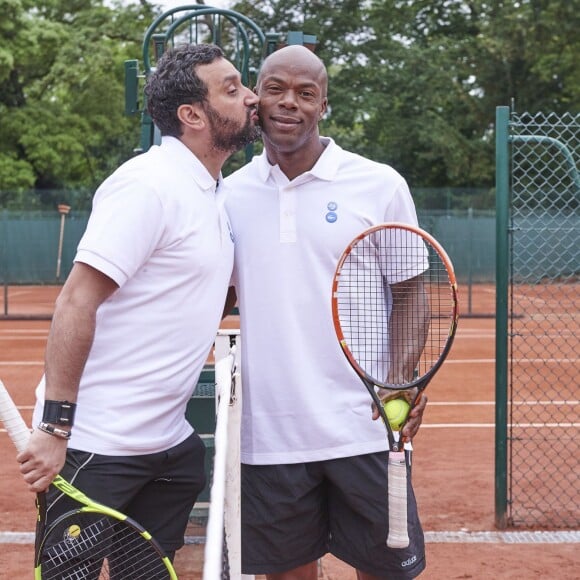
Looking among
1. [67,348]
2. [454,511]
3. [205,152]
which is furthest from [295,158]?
[454,511]

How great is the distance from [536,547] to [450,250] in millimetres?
16224

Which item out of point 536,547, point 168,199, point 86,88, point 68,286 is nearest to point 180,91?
point 168,199

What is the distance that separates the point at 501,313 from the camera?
226 inches

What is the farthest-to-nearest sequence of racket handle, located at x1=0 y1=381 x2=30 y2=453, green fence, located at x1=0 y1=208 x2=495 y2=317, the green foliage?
the green foliage < green fence, located at x1=0 y1=208 x2=495 y2=317 < racket handle, located at x1=0 y1=381 x2=30 y2=453

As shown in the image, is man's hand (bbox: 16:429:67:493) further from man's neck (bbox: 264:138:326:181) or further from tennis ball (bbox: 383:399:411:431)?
man's neck (bbox: 264:138:326:181)

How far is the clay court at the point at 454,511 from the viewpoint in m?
5.11

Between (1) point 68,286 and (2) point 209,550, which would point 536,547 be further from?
(2) point 209,550

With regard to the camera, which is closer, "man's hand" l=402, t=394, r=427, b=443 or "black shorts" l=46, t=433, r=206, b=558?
"black shorts" l=46, t=433, r=206, b=558

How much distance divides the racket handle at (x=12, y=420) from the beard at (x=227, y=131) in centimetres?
95

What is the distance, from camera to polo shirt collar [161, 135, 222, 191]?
2.85 meters

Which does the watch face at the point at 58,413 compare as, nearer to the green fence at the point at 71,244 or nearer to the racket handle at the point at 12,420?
the racket handle at the point at 12,420

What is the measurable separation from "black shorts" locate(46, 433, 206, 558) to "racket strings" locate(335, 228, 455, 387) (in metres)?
0.60

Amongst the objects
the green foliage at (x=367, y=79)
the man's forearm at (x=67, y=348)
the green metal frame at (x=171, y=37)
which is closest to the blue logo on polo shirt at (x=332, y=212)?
the man's forearm at (x=67, y=348)

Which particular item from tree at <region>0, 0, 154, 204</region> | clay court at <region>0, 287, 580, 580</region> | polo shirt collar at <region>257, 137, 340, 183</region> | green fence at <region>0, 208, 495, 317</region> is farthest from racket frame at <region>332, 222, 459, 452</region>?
tree at <region>0, 0, 154, 204</region>
